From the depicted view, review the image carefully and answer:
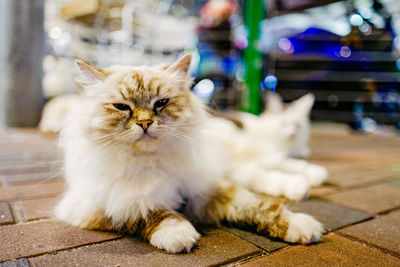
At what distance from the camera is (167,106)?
956 mm

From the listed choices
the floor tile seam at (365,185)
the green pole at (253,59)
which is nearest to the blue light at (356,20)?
the green pole at (253,59)

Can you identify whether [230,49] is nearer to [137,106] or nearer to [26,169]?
[26,169]

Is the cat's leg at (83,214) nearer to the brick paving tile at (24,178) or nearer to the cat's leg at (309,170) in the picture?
the brick paving tile at (24,178)

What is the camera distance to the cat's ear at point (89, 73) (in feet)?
3.23

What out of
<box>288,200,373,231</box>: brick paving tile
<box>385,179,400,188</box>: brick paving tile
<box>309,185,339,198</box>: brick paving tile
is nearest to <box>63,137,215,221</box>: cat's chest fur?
<box>288,200,373,231</box>: brick paving tile

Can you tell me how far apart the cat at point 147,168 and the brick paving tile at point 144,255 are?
31 millimetres

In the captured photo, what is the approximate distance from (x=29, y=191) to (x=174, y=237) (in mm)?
846

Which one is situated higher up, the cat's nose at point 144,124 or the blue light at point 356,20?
the blue light at point 356,20

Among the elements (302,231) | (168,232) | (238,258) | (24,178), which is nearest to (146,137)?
(168,232)

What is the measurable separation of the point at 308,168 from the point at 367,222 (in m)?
0.58

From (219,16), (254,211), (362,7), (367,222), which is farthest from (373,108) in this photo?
(254,211)

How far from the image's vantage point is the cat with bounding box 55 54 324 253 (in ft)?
2.91

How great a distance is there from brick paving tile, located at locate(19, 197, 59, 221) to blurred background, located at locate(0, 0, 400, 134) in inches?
96.0

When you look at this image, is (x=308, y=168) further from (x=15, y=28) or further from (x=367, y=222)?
(x=15, y=28)
